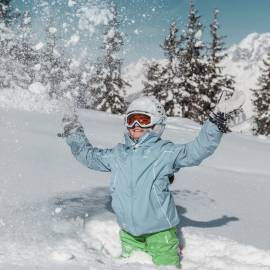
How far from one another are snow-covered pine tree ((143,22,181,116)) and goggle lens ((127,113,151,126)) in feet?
88.6

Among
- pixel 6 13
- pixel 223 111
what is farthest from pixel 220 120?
pixel 6 13

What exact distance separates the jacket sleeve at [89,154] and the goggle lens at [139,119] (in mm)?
340

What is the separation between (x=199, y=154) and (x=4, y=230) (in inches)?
68.7

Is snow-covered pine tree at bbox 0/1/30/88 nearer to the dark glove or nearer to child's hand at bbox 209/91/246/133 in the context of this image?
child's hand at bbox 209/91/246/133

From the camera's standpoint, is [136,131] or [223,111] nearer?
[223,111]

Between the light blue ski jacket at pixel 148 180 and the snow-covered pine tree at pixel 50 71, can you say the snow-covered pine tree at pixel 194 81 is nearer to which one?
the snow-covered pine tree at pixel 50 71

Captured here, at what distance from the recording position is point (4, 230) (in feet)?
12.9

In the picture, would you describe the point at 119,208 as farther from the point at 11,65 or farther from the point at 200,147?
the point at 11,65

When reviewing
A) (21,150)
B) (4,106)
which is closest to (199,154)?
(21,150)

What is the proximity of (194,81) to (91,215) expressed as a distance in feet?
92.1

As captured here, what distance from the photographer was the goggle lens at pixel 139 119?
13.8ft

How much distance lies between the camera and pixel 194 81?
32.4 m

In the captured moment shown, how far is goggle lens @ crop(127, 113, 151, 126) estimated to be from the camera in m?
4.20

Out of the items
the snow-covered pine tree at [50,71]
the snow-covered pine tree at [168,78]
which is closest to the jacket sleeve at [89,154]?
the snow-covered pine tree at [50,71]
